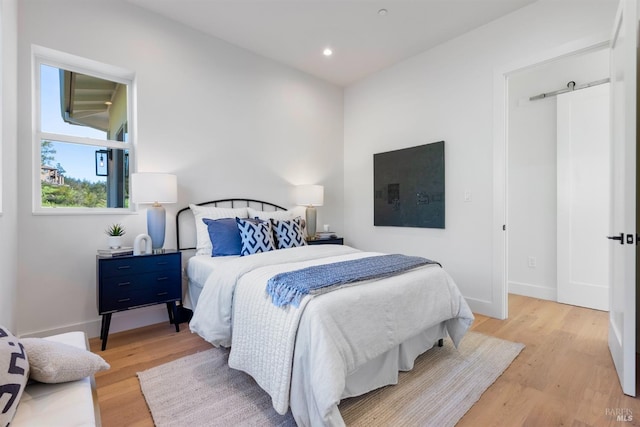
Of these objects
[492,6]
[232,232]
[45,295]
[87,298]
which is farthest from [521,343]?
[45,295]

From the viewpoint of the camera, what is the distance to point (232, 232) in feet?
9.05

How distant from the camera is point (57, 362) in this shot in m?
1.01

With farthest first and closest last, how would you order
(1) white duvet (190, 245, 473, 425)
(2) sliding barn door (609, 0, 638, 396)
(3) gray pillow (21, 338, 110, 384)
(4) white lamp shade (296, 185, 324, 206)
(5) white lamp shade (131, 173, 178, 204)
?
(4) white lamp shade (296, 185, 324, 206), (5) white lamp shade (131, 173, 178, 204), (2) sliding barn door (609, 0, 638, 396), (1) white duvet (190, 245, 473, 425), (3) gray pillow (21, 338, 110, 384)

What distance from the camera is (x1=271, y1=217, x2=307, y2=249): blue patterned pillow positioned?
2912 millimetres

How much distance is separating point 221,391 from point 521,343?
2.25 meters

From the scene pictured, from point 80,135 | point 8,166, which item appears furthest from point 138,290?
point 80,135

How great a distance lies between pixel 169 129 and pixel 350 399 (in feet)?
9.12


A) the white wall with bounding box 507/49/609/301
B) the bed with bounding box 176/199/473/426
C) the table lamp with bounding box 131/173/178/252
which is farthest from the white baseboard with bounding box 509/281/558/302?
the table lamp with bounding box 131/173/178/252

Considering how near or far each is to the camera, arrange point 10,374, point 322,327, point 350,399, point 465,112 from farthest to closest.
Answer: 1. point 465,112
2. point 350,399
3. point 322,327
4. point 10,374

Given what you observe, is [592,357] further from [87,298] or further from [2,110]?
[2,110]

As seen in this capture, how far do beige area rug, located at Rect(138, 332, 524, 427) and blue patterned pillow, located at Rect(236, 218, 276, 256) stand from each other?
86cm

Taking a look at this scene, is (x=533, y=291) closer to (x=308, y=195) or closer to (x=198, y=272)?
(x=308, y=195)

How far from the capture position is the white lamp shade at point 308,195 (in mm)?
3738

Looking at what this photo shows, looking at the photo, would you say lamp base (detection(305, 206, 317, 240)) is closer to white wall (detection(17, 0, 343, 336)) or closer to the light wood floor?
white wall (detection(17, 0, 343, 336))
